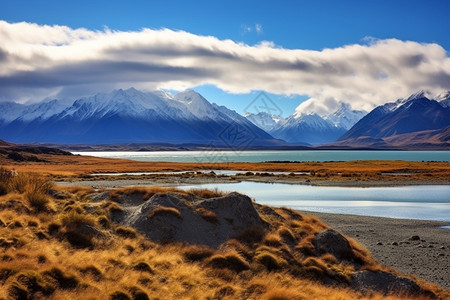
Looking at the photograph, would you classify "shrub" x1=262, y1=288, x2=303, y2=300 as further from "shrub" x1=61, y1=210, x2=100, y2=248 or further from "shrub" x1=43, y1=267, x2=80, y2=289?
"shrub" x1=61, y1=210, x2=100, y2=248

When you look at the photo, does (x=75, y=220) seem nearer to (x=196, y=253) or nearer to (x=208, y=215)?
(x=196, y=253)

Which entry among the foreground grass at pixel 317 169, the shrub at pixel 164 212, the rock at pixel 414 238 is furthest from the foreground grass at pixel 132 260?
the foreground grass at pixel 317 169

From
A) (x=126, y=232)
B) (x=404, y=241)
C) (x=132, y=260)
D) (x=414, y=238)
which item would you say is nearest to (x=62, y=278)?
(x=132, y=260)

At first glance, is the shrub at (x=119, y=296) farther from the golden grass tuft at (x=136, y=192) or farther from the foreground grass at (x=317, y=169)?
the foreground grass at (x=317, y=169)

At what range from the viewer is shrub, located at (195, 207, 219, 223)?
906 inches

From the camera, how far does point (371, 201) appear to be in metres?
53.5

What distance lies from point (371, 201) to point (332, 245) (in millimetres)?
33595

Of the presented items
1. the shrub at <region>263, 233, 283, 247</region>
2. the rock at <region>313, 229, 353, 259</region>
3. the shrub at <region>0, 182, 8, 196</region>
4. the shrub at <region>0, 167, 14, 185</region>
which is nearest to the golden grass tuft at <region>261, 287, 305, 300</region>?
the shrub at <region>263, 233, 283, 247</region>

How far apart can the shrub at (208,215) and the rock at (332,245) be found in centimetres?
529

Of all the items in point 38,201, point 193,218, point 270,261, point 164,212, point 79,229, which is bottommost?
point 270,261

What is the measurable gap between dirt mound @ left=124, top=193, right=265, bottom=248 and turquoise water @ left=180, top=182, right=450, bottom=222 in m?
21.6

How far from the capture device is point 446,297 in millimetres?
17672

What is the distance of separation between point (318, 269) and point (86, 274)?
9840 mm

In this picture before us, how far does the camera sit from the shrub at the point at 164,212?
22.1 m
